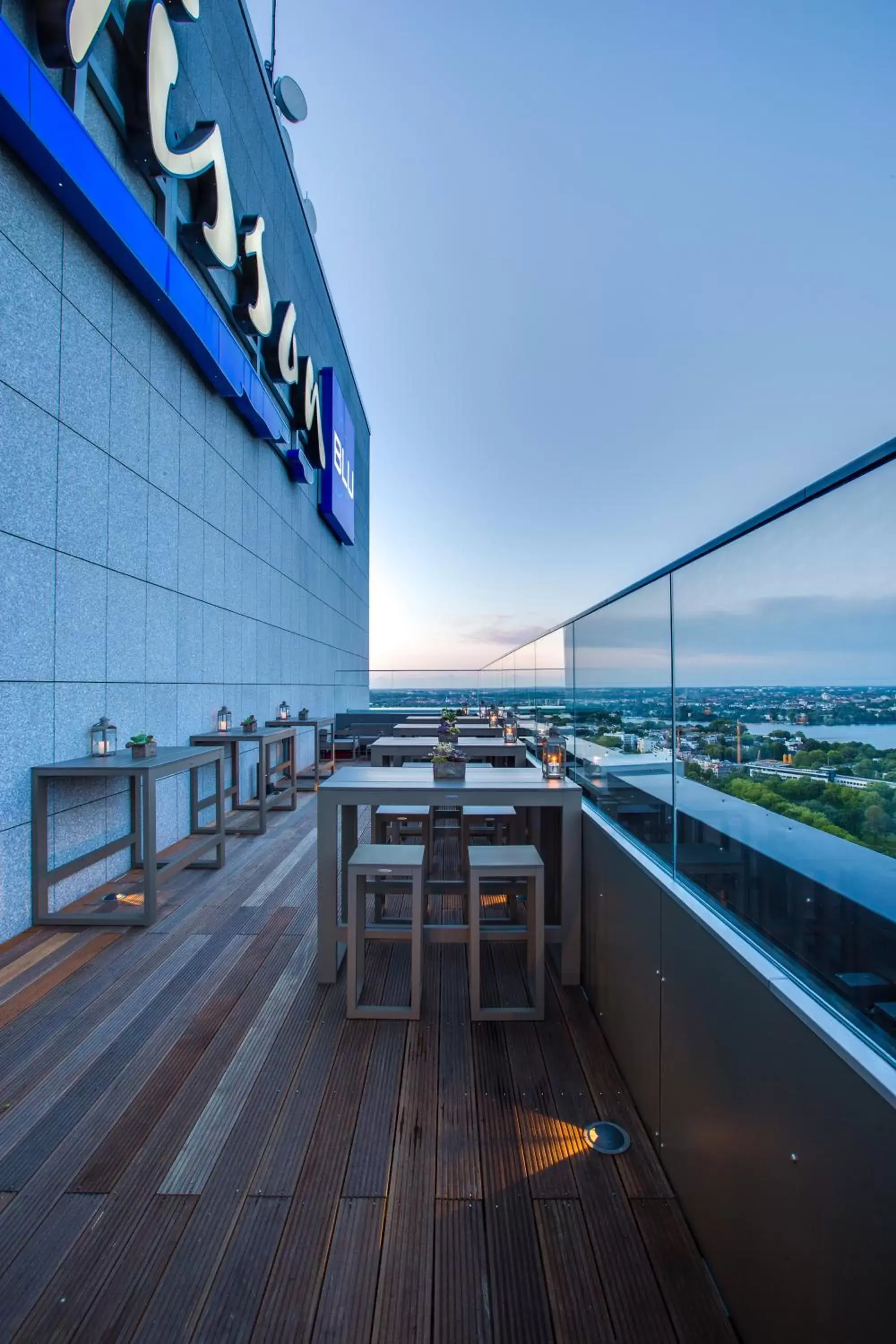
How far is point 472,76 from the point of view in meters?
7.63

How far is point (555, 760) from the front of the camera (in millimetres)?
2525

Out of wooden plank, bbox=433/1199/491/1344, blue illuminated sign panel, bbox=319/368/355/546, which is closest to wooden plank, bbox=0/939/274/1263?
wooden plank, bbox=433/1199/491/1344

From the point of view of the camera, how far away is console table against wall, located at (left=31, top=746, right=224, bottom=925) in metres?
2.76

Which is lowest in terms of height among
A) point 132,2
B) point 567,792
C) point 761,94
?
point 567,792

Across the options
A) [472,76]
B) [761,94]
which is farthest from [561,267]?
[761,94]

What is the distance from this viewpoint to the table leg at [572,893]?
2.28m

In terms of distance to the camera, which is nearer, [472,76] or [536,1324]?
[536,1324]

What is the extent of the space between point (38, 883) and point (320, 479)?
7159mm

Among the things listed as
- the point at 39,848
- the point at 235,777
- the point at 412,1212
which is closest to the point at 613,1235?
the point at 412,1212

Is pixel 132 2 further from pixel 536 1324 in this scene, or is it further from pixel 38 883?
pixel 536 1324

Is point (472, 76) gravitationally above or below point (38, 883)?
above

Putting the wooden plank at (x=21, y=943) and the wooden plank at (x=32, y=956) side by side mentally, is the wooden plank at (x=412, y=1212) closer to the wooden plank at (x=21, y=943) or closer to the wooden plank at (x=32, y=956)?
the wooden plank at (x=32, y=956)

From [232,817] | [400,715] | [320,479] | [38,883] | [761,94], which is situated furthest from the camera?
[400,715]

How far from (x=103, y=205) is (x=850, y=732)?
4058 millimetres
